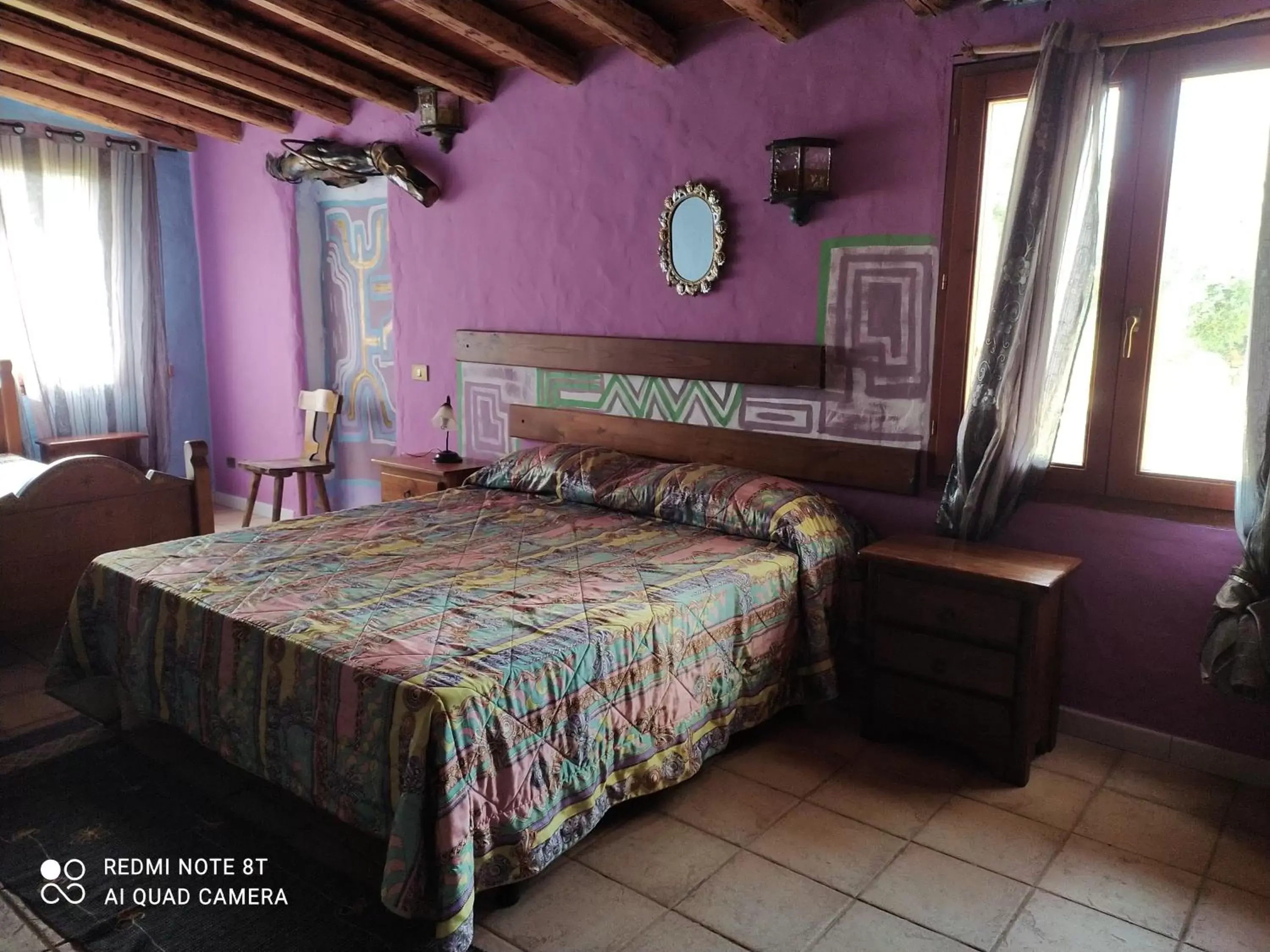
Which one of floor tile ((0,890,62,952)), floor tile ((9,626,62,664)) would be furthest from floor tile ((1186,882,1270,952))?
floor tile ((9,626,62,664))

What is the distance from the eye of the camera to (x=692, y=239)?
353 centimetres

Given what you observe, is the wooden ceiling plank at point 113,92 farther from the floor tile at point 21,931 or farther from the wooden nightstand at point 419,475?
the floor tile at point 21,931

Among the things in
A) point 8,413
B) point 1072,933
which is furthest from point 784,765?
point 8,413

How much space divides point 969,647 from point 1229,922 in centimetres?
85

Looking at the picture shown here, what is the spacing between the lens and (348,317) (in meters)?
5.35

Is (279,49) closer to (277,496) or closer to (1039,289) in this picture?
(277,496)

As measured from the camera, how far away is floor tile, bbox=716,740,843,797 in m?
2.60

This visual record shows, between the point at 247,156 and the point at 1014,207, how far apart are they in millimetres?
4458

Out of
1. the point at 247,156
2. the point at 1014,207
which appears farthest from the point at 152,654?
the point at 247,156

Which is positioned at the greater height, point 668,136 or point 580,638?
point 668,136

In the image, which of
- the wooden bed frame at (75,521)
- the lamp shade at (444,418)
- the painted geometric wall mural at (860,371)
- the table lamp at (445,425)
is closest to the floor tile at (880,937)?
the painted geometric wall mural at (860,371)

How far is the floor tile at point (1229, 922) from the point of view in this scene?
195 cm

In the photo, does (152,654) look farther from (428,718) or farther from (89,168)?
(89,168)

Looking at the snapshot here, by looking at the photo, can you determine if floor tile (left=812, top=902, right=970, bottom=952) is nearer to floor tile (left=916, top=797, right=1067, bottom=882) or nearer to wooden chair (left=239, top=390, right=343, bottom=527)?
floor tile (left=916, top=797, right=1067, bottom=882)
